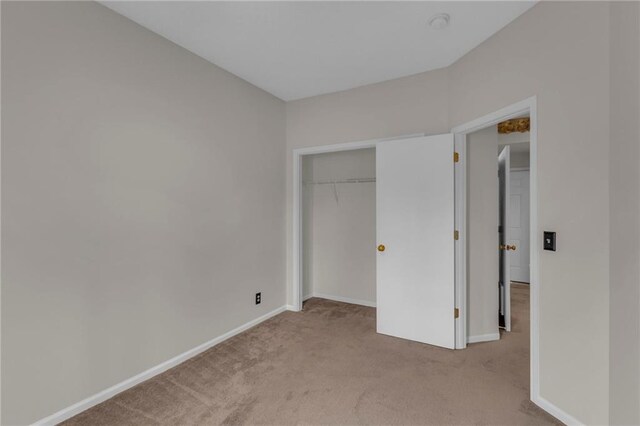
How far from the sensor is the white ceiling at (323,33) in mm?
1952

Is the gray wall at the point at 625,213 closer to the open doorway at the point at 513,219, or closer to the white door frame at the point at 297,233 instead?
the open doorway at the point at 513,219

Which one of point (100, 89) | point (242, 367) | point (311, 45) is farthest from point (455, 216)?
point (100, 89)

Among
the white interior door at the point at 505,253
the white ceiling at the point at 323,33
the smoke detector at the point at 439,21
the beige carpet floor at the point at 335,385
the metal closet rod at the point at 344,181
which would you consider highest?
the white ceiling at the point at 323,33

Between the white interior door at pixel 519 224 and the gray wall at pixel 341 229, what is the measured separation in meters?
3.02

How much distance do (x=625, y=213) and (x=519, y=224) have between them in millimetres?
4267

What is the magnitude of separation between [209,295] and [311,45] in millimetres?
2402

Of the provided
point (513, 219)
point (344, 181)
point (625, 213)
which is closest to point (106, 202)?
point (344, 181)

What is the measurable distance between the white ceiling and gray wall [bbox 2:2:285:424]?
0.23 meters

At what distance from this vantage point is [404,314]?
9.48 feet

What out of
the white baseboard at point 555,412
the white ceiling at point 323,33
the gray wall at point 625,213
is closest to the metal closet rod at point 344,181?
the white ceiling at point 323,33

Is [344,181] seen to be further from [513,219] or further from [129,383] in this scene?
[513,219]

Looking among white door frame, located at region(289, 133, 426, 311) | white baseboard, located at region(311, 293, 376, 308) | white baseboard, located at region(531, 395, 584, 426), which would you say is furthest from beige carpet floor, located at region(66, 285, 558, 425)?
white baseboard, located at region(311, 293, 376, 308)

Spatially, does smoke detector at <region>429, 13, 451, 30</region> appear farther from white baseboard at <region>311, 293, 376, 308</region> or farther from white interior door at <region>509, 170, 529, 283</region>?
white interior door at <region>509, 170, 529, 283</region>

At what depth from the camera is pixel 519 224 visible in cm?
519
